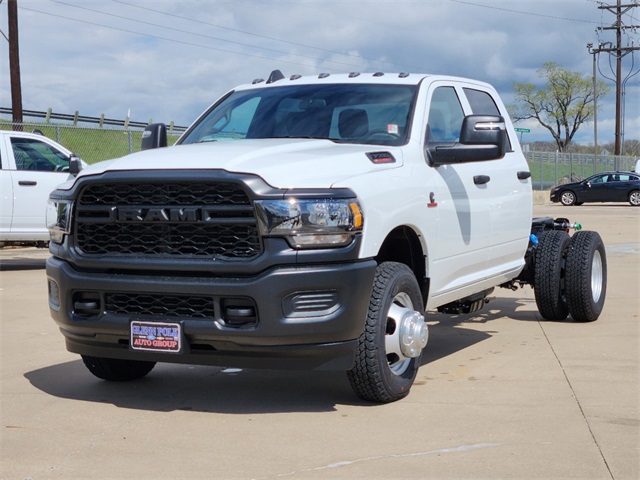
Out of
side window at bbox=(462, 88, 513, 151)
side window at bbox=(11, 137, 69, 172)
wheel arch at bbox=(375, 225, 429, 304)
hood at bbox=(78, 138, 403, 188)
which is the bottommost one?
wheel arch at bbox=(375, 225, 429, 304)

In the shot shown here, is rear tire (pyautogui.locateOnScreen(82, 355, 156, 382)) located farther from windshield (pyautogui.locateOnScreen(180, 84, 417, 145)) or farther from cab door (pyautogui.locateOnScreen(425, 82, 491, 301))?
cab door (pyautogui.locateOnScreen(425, 82, 491, 301))

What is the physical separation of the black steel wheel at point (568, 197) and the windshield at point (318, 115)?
3651 cm

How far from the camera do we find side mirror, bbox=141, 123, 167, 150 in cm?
712

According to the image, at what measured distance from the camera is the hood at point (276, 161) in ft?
17.3

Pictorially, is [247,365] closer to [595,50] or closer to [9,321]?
[9,321]

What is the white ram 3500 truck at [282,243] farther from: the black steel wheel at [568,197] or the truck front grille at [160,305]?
the black steel wheel at [568,197]

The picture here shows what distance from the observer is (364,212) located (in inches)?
211

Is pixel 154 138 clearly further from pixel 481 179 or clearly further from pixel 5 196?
pixel 5 196

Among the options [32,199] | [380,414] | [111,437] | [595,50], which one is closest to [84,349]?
[111,437]

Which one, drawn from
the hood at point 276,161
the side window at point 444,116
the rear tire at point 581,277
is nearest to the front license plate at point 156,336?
the hood at point 276,161

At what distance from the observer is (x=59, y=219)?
5844 millimetres

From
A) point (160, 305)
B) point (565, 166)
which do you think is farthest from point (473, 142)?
point (565, 166)

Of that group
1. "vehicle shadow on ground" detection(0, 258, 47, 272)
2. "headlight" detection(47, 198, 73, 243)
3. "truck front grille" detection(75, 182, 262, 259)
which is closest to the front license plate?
"truck front grille" detection(75, 182, 262, 259)

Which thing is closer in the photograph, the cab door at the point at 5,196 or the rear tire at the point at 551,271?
the rear tire at the point at 551,271
